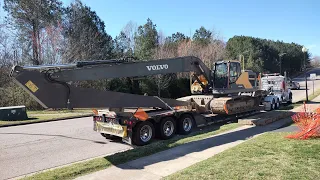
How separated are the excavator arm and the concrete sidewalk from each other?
2391mm

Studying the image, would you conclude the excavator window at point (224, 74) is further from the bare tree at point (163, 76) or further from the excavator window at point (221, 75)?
the bare tree at point (163, 76)

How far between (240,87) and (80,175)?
10.0 m

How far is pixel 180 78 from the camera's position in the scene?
116ft

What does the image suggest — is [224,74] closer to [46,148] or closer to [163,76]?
[46,148]

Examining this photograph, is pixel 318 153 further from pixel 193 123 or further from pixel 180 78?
pixel 180 78

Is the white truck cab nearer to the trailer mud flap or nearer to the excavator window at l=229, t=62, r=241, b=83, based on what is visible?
the excavator window at l=229, t=62, r=241, b=83

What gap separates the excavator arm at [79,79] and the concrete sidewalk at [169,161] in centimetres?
239

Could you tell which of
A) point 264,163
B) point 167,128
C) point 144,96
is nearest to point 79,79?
point 144,96

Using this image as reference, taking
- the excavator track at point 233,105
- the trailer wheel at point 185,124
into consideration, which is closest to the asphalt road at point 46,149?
the trailer wheel at point 185,124

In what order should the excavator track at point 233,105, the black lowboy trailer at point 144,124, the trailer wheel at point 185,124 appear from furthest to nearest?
the excavator track at point 233,105 → the trailer wheel at point 185,124 → the black lowboy trailer at point 144,124

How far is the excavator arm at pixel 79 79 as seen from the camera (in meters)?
7.53

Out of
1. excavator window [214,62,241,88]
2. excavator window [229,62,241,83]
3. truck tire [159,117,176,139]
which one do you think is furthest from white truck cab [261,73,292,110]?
truck tire [159,117,176,139]

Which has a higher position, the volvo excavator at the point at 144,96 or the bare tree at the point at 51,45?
the bare tree at the point at 51,45

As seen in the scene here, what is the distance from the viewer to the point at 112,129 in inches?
392
